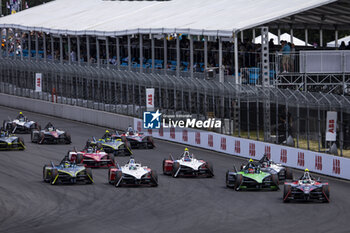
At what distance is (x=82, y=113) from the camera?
55.3 m

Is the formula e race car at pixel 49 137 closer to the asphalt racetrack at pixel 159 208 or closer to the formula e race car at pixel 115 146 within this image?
the formula e race car at pixel 115 146

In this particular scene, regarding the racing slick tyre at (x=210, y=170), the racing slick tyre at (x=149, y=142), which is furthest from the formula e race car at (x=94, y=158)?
the racing slick tyre at (x=149, y=142)

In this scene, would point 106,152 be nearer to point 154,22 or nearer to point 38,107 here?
point 154,22

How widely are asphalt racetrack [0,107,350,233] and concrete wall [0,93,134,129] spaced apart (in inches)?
612

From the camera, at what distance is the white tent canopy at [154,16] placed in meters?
45.5

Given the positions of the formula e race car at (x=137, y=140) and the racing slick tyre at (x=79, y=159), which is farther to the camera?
the formula e race car at (x=137, y=140)

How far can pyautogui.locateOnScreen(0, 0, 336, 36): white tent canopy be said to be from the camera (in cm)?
4550

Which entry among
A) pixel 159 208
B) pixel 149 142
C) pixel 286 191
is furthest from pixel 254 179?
pixel 149 142

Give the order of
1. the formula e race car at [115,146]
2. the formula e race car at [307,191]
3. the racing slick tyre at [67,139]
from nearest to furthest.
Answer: the formula e race car at [307,191], the formula e race car at [115,146], the racing slick tyre at [67,139]

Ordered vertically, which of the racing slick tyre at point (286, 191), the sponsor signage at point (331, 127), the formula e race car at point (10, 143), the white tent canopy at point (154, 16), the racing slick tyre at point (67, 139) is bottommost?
the racing slick tyre at point (67, 139)

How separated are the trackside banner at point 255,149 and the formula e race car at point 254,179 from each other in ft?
11.9

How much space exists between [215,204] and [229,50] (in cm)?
2164

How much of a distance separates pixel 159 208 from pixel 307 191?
4372mm

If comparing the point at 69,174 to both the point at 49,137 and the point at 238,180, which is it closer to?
the point at 238,180
